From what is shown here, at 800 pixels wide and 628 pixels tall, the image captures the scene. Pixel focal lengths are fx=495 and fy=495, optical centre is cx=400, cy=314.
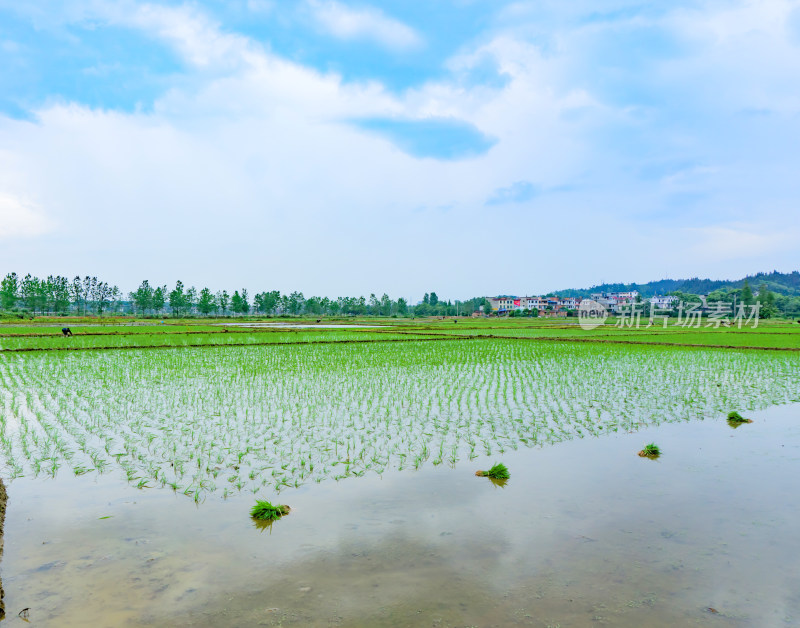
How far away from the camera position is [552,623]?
3244 mm

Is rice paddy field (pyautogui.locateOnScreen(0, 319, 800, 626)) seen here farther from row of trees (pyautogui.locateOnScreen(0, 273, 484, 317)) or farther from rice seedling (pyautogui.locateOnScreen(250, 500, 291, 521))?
row of trees (pyautogui.locateOnScreen(0, 273, 484, 317))

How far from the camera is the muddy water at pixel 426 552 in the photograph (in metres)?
3.39

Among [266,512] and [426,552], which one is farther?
[266,512]

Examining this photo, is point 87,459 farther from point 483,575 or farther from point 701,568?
point 701,568

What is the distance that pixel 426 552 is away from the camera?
4.18m

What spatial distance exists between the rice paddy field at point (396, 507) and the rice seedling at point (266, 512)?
11 centimetres

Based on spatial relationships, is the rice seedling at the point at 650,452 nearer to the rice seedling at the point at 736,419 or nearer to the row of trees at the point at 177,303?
the rice seedling at the point at 736,419

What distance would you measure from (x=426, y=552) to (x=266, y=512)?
1.65 meters

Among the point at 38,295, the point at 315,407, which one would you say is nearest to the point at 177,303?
the point at 38,295

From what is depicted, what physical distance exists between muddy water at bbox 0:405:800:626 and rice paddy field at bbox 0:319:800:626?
0.02 m

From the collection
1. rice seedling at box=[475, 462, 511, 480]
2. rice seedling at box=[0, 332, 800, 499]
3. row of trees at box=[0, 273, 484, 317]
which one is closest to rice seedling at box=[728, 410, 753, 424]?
rice seedling at box=[0, 332, 800, 499]

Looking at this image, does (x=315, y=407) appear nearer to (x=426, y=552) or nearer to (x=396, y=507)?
(x=396, y=507)

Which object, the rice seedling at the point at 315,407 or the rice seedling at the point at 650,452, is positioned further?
the rice seedling at the point at 650,452

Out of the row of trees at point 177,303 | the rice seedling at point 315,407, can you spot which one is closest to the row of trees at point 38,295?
the row of trees at point 177,303
